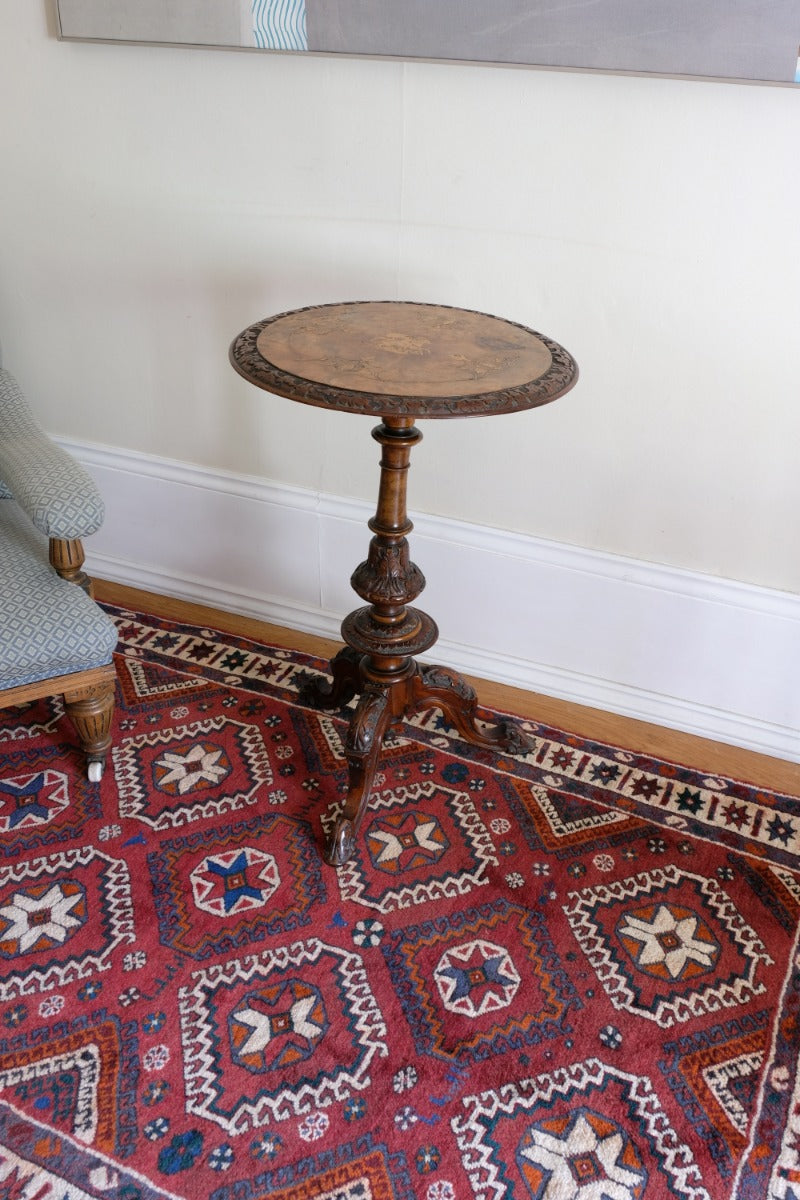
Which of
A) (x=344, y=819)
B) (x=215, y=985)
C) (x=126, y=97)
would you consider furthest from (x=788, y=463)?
(x=126, y=97)

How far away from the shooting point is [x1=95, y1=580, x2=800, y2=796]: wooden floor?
7.64 ft

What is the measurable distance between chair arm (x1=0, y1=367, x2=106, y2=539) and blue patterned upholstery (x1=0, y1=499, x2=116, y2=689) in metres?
0.13

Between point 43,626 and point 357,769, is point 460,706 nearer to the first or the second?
point 357,769

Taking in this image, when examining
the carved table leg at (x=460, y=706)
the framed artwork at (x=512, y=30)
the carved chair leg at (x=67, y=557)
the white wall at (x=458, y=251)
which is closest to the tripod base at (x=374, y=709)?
the carved table leg at (x=460, y=706)

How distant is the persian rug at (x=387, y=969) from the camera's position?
A: 5.04 feet

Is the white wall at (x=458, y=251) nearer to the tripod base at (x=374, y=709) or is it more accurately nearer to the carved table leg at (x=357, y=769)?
the tripod base at (x=374, y=709)

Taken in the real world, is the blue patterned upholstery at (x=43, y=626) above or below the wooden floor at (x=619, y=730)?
above

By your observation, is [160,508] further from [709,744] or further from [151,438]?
[709,744]

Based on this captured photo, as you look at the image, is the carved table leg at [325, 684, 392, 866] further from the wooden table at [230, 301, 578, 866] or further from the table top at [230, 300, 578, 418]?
the table top at [230, 300, 578, 418]

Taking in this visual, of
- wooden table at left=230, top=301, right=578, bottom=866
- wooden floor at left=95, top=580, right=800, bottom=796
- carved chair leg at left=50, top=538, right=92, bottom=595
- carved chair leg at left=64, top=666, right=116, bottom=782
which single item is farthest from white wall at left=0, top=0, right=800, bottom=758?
carved chair leg at left=64, top=666, right=116, bottom=782

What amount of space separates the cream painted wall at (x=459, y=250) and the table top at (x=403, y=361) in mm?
304

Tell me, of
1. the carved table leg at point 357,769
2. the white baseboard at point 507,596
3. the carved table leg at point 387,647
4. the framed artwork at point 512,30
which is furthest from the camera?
the white baseboard at point 507,596

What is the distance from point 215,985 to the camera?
178 cm

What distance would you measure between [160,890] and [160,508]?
4.08ft
